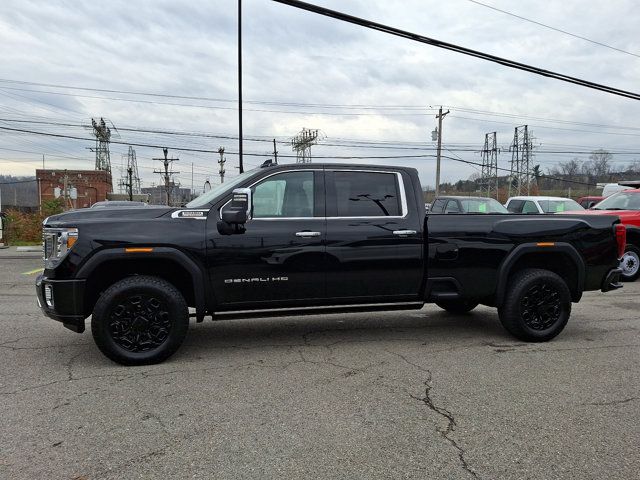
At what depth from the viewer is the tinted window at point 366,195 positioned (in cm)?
518

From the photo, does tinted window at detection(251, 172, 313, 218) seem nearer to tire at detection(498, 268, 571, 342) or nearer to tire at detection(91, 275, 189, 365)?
tire at detection(91, 275, 189, 365)

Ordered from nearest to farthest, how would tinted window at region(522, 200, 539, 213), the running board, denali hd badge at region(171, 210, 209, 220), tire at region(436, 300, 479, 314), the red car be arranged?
denali hd badge at region(171, 210, 209, 220) → the running board → tire at region(436, 300, 479, 314) → the red car → tinted window at region(522, 200, 539, 213)

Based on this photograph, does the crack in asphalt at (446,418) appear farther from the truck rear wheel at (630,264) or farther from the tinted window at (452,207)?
the tinted window at (452,207)

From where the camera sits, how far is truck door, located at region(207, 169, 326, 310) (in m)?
4.76

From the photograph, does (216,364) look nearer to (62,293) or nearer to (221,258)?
(221,258)

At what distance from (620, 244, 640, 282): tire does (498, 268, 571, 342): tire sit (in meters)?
5.91

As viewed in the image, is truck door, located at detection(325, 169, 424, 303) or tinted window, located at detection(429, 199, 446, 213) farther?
tinted window, located at detection(429, 199, 446, 213)

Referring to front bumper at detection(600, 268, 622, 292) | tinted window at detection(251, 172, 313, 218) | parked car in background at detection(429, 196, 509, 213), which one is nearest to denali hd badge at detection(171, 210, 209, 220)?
tinted window at detection(251, 172, 313, 218)

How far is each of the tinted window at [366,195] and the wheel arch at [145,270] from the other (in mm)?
1611

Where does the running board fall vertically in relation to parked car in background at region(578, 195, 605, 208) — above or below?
below

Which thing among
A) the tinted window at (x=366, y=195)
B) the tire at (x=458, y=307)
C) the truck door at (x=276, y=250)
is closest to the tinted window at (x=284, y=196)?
the truck door at (x=276, y=250)

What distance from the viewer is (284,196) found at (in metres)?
5.05

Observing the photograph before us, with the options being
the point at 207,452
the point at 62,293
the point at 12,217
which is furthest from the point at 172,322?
the point at 12,217

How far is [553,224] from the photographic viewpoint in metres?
5.57
